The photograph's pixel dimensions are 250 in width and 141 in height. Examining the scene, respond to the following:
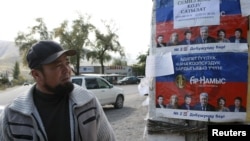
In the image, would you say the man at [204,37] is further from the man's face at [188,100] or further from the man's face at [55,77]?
the man's face at [55,77]

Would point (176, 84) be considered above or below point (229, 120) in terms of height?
above

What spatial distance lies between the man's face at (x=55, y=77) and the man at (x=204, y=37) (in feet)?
3.18

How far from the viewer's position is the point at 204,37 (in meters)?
2.72

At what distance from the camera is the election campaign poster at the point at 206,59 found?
2635 millimetres

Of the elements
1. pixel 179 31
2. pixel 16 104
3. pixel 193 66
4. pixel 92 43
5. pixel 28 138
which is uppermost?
pixel 92 43

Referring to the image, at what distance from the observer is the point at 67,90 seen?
8.00ft

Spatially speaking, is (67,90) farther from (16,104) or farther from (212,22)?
(212,22)

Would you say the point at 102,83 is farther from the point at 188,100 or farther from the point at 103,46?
the point at 103,46

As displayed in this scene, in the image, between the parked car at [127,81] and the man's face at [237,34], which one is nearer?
the man's face at [237,34]

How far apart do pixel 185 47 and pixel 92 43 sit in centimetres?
5738

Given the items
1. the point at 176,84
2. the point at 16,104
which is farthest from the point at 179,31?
the point at 16,104

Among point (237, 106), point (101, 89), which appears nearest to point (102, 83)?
point (101, 89)

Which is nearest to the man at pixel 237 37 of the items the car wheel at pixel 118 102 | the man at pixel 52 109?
the man at pixel 52 109

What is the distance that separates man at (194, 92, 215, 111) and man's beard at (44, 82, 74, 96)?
37.6 inches
